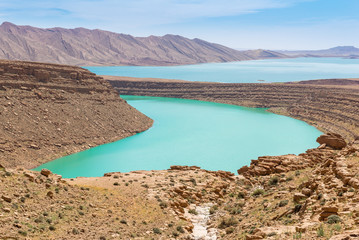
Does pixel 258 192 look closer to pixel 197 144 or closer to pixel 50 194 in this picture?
pixel 50 194

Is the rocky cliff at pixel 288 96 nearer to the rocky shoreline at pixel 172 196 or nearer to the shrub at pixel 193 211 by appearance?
the rocky shoreline at pixel 172 196

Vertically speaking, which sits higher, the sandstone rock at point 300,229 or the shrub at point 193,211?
the sandstone rock at point 300,229

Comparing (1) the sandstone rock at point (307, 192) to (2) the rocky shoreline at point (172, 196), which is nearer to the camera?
(2) the rocky shoreline at point (172, 196)

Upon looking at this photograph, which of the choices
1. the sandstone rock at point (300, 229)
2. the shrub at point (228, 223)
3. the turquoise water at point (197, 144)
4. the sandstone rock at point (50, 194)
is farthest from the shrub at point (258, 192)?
the turquoise water at point (197, 144)

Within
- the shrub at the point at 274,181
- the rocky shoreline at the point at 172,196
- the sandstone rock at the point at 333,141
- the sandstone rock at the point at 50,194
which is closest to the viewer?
the rocky shoreline at the point at 172,196

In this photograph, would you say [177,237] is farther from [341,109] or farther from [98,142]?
[341,109]


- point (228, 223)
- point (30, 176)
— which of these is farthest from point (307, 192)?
point (30, 176)

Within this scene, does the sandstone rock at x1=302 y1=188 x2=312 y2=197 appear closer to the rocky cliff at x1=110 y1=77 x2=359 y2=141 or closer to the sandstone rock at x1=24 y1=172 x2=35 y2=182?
the sandstone rock at x1=24 y1=172 x2=35 y2=182
